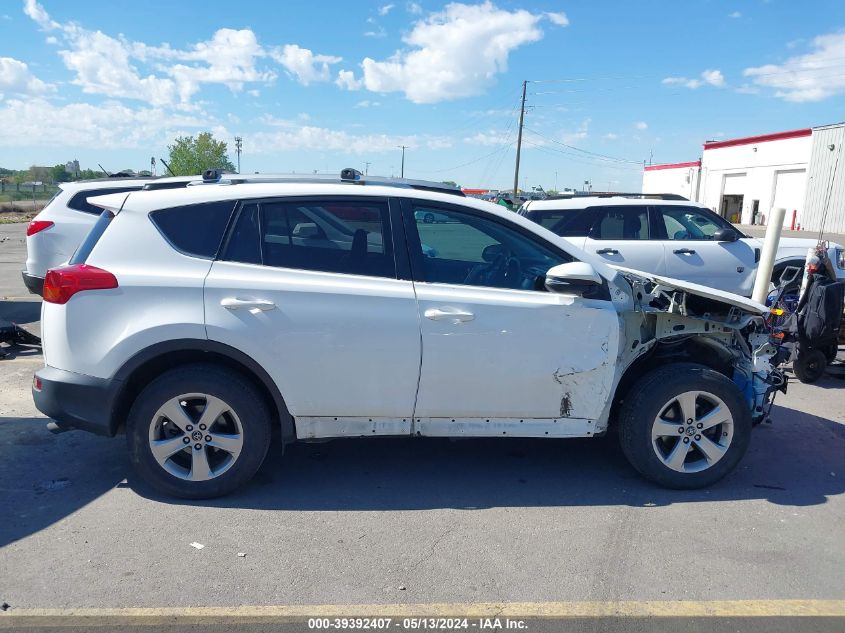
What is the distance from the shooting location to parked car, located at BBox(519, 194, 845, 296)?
9.16 m

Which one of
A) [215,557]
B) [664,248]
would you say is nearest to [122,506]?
[215,557]

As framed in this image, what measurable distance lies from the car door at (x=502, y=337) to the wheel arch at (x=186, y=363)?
83cm

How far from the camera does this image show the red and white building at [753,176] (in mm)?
41719

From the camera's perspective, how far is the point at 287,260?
414cm

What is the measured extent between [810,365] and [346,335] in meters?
5.03

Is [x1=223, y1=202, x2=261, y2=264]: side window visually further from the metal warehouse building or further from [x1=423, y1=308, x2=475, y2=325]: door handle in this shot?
the metal warehouse building

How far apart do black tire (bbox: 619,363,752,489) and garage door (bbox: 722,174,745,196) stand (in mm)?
49635

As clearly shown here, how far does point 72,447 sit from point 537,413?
3.25 metres

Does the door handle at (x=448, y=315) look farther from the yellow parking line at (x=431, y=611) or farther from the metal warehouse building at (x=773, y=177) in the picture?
the metal warehouse building at (x=773, y=177)

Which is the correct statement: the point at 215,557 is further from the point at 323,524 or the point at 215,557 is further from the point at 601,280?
the point at 601,280

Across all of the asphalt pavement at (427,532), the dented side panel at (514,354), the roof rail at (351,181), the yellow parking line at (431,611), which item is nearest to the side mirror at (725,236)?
the asphalt pavement at (427,532)

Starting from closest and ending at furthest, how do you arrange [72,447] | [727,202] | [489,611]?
1. [489,611]
2. [72,447]
3. [727,202]

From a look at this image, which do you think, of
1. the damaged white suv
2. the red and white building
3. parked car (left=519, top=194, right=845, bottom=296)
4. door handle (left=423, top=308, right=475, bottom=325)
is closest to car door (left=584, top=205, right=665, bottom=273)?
parked car (left=519, top=194, right=845, bottom=296)

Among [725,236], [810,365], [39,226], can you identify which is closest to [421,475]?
[810,365]
